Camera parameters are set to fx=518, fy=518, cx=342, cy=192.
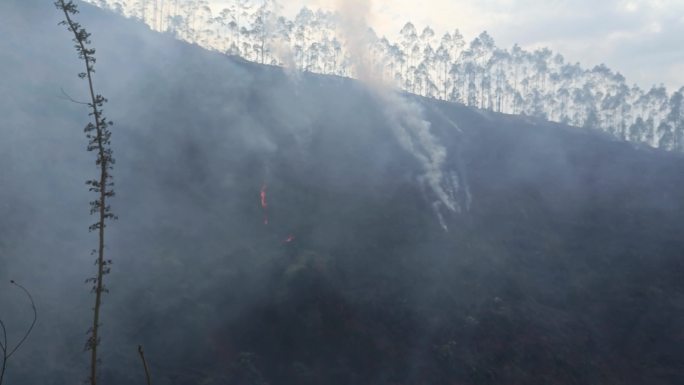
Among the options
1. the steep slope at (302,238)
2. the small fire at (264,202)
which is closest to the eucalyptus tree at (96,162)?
the steep slope at (302,238)

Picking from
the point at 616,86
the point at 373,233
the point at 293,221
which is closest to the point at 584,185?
the point at 373,233

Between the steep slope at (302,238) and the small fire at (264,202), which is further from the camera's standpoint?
the small fire at (264,202)

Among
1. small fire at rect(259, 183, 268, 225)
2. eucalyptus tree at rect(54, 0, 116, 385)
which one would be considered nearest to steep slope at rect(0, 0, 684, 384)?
small fire at rect(259, 183, 268, 225)

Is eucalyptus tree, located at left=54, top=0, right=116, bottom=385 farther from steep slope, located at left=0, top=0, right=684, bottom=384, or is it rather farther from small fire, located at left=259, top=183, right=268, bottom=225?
small fire, located at left=259, top=183, right=268, bottom=225

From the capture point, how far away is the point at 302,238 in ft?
158

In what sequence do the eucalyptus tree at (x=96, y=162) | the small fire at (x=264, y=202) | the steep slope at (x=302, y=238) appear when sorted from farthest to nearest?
the small fire at (x=264, y=202), the steep slope at (x=302, y=238), the eucalyptus tree at (x=96, y=162)

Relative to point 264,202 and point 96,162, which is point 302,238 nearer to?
point 264,202

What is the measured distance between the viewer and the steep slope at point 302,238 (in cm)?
3650

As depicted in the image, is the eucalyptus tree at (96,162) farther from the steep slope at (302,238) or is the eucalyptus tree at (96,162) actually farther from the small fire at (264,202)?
the small fire at (264,202)

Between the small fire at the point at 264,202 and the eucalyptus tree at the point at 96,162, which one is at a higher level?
the eucalyptus tree at the point at 96,162

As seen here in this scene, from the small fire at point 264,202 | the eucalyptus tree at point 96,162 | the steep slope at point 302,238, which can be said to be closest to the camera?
the eucalyptus tree at point 96,162

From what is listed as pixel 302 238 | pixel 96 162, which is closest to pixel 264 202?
pixel 302 238

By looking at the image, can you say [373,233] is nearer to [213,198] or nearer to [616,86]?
[213,198]

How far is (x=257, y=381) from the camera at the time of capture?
1331 inches
